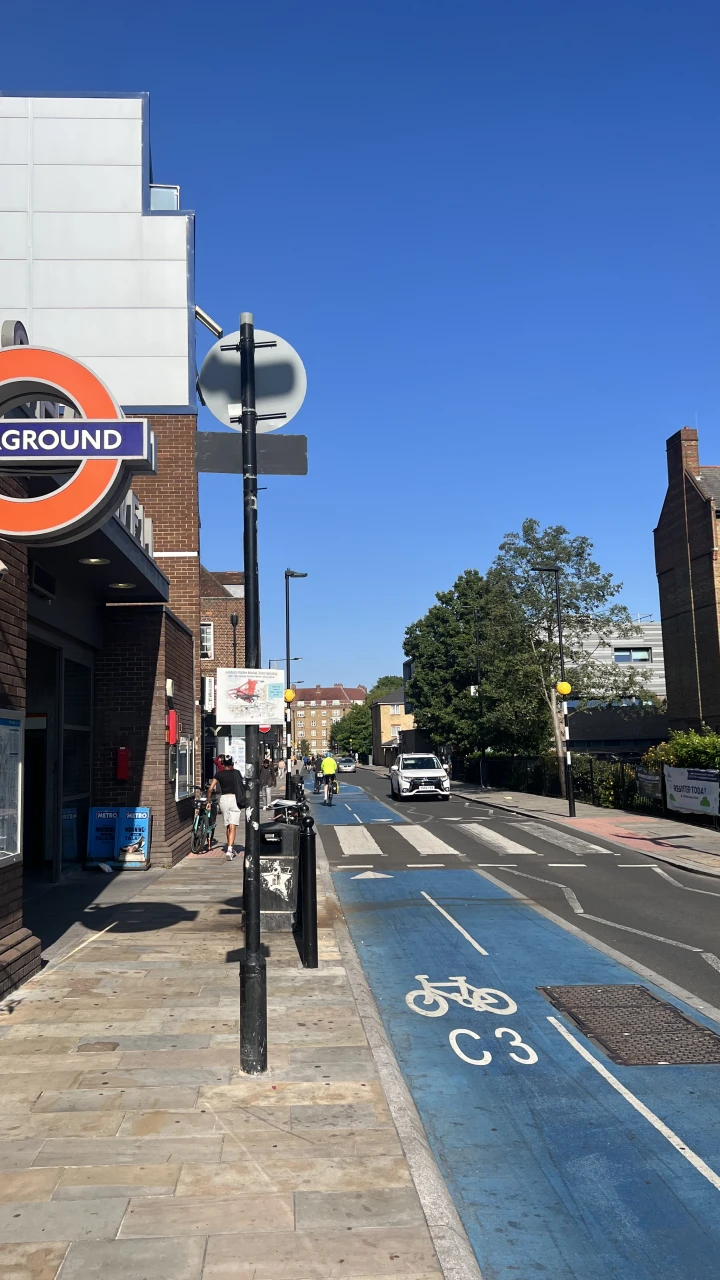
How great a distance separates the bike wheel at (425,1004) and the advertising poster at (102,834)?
8.97m

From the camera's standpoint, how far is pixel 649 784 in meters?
25.8

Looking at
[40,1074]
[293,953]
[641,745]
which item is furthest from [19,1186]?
[641,745]

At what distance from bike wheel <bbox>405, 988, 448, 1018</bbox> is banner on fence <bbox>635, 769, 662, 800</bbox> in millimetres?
18132

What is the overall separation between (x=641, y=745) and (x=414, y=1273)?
181 feet

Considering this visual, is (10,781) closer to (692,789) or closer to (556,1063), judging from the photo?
(556,1063)

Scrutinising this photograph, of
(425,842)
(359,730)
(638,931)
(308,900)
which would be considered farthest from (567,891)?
(359,730)

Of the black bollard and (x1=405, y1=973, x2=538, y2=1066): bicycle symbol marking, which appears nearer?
(x1=405, y1=973, x2=538, y2=1066): bicycle symbol marking

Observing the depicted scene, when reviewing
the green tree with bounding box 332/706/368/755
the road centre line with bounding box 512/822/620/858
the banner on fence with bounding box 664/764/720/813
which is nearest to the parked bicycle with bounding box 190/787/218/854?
the road centre line with bounding box 512/822/620/858

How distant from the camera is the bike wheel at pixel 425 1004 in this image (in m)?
7.73

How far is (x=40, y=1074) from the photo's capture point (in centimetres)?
594

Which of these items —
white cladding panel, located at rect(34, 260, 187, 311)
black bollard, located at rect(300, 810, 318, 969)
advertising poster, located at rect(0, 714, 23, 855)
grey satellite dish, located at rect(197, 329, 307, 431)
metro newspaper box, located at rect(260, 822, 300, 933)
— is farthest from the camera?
white cladding panel, located at rect(34, 260, 187, 311)

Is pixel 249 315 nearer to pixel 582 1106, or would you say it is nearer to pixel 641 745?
pixel 582 1106

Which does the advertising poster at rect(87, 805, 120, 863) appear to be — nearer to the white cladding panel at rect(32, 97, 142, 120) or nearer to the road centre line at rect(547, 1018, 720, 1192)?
the white cladding panel at rect(32, 97, 142, 120)

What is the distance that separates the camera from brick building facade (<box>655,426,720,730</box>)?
133 feet
